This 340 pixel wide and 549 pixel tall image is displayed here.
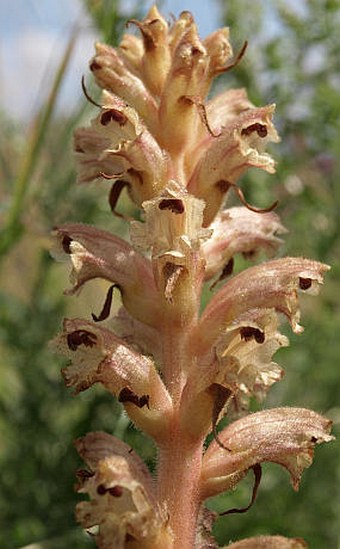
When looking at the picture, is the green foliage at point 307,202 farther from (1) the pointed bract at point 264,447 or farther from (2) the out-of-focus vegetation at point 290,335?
(1) the pointed bract at point 264,447

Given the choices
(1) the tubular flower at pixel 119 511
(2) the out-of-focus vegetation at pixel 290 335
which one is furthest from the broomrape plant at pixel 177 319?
(2) the out-of-focus vegetation at pixel 290 335

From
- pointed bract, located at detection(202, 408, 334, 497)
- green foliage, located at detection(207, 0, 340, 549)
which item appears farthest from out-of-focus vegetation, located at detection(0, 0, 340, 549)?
pointed bract, located at detection(202, 408, 334, 497)

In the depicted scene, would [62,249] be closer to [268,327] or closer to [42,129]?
[268,327]

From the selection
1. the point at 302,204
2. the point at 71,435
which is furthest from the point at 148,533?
the point at 302,204

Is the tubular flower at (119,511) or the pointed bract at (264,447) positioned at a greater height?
the pointed bract at (264,447)

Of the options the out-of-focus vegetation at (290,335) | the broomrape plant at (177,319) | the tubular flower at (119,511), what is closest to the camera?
the tubular flower at (119,511)

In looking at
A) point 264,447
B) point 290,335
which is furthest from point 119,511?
point 290,335
